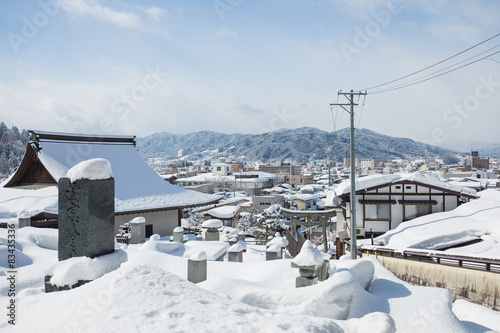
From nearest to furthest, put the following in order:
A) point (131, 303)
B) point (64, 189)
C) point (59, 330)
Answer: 1. point (59, 330)
2. point (131, 303)
3. point (64, 189)

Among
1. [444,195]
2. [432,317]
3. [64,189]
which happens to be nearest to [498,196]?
[444,195]

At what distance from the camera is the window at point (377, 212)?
15.9 metres

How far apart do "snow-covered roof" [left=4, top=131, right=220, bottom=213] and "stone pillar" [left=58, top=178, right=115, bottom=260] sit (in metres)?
9.82

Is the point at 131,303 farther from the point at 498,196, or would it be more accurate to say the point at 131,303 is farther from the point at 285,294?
the point at 498,196

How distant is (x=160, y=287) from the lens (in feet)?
11.1

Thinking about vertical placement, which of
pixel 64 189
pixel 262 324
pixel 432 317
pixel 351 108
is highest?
pixel 351 108

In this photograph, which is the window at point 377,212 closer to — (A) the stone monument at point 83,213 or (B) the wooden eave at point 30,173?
(A) the stone monument at point 83,213

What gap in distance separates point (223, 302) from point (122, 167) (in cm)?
1606

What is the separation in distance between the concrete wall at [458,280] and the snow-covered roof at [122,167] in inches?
410

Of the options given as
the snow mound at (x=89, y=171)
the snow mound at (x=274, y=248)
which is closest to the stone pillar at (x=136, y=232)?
the snow mound at (x=274, y=248)

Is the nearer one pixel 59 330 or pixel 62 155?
pixel 59 330

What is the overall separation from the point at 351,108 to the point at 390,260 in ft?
21.3

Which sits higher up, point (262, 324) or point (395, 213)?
point (262, 324)

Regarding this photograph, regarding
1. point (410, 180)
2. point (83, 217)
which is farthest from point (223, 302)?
→ point (410, 180)
